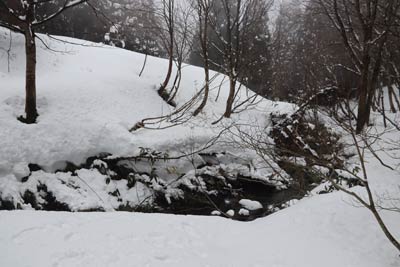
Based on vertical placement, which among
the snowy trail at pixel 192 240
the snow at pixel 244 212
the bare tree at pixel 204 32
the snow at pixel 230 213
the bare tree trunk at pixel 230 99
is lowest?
the snow at pixel 230 213

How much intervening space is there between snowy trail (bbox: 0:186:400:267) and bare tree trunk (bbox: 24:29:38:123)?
4.01 m

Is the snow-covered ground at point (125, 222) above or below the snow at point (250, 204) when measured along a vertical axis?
above

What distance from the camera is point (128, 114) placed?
10.2 m

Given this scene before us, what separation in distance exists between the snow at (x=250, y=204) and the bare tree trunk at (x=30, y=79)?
221 inches

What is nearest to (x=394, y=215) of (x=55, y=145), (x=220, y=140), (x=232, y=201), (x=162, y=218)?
(x=162, y=218)

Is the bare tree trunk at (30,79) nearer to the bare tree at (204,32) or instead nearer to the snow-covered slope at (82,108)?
the snow-covered slope at (82,108)

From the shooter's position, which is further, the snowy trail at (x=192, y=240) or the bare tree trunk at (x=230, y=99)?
the bare tree trunk at (x=230, y=99)

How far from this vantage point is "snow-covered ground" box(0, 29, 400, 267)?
437 centimetres

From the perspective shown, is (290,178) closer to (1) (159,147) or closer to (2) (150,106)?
(1) (159,147)

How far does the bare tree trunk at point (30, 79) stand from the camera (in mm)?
7863

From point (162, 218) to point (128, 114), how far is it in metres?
5.23

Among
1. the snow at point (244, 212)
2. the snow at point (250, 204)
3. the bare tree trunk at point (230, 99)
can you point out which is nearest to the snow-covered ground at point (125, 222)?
the bare tree trunk at point (230, 99)

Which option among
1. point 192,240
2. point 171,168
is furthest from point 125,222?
point 171,168

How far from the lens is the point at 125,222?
522 centimetres
